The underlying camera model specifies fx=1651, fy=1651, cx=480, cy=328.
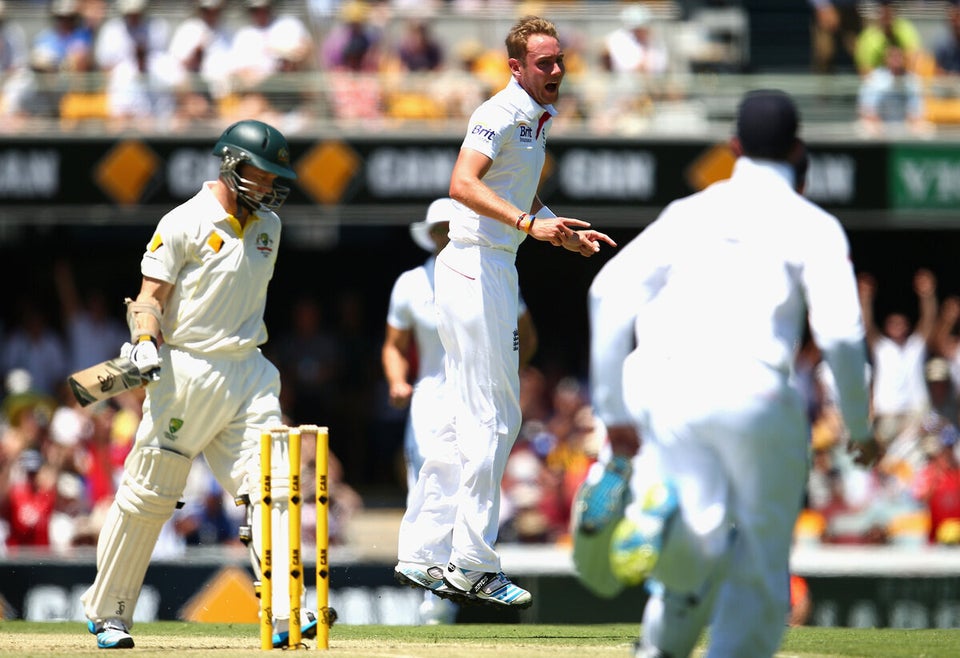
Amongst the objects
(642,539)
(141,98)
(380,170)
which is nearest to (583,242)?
(642,539)

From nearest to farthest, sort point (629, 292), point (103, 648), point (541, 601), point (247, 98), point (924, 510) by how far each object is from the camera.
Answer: point (629, 292)
point (103, 648)
point (541, 601)
point (924, 510)
point (247, 98)

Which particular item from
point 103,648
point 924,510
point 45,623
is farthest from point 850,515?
point 103,648

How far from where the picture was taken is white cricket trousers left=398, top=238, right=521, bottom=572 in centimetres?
732

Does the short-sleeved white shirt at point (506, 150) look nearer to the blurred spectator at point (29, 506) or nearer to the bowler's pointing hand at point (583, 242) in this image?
the bowler's pointing hand at point (583, 242)

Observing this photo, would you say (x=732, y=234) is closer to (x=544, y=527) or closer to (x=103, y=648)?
(x=103, y=648)

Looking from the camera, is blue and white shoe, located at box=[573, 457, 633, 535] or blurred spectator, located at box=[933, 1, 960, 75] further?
blurred spectator, located at box=[933, 1, 960, 75]

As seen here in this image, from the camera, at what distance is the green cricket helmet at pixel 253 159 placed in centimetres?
718

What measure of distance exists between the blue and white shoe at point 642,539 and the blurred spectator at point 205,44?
12.9 meters

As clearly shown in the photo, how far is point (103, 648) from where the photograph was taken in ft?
23.1

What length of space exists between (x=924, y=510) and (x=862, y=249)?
7070 millimetres

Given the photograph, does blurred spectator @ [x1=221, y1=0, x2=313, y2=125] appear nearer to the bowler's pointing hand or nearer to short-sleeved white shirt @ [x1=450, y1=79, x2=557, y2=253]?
short-sleeved white shirt @ [x1=450, y1=79, x2=557, y2=253]

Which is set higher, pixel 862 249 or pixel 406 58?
pixel 406 58

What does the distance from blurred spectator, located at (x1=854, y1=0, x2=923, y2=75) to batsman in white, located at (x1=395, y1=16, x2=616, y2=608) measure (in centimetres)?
1131

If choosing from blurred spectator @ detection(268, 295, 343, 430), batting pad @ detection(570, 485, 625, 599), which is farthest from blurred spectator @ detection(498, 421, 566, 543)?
batting pad @ detection(570, 485, 625, 599)
